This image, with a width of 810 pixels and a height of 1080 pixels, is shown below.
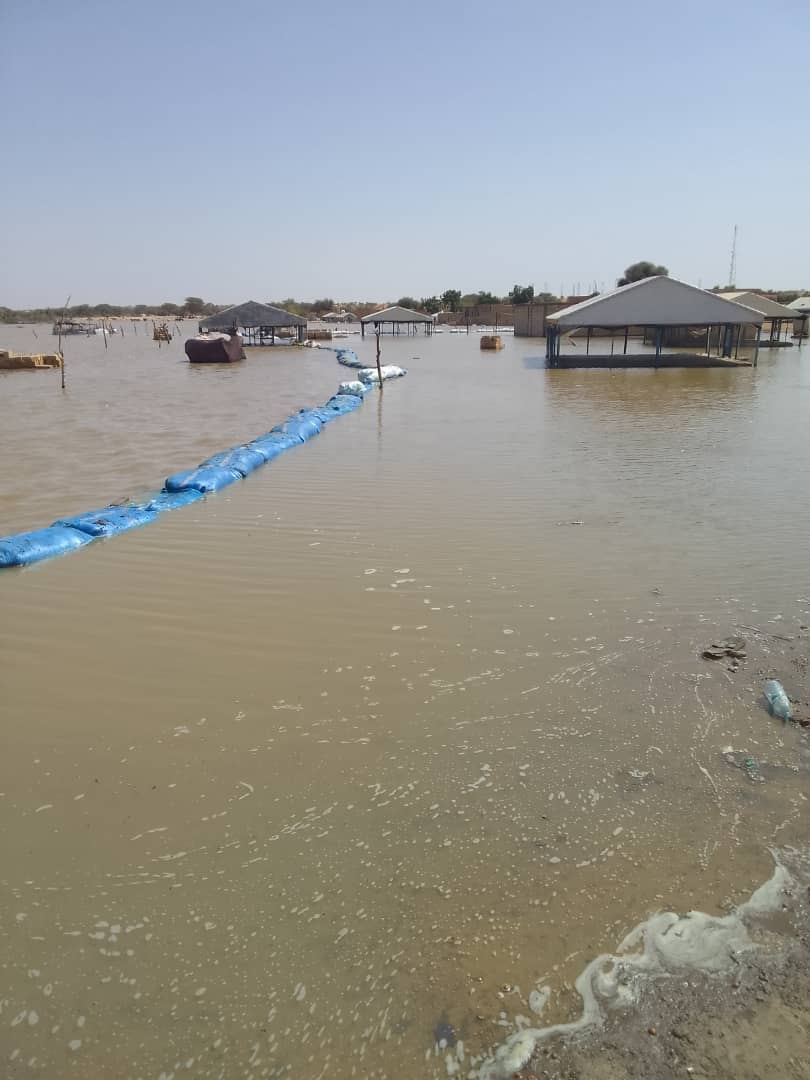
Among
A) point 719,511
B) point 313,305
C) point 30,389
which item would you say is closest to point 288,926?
point 719,511

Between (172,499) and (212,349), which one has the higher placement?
(212,349)

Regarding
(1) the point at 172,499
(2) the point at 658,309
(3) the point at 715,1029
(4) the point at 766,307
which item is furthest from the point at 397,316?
(3) the point at 715,1029

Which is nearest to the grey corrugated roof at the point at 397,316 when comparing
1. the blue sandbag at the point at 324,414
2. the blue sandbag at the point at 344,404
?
the blue sandbag at the point at 344,404

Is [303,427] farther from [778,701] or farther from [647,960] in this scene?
[647,960]

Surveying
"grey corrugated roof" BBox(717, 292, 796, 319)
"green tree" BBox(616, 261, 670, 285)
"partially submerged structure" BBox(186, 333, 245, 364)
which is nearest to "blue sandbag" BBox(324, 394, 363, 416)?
"partially submerged structure" BBox(186, 333, 245, 364)

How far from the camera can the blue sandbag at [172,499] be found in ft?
28.6

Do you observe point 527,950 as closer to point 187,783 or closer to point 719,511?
point 187,783

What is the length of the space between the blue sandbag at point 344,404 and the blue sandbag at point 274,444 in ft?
12.7

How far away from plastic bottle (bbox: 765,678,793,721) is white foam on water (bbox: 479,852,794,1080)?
4.30 ft

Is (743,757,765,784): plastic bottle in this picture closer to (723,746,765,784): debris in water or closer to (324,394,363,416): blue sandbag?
(723,746,765,784): debris in water

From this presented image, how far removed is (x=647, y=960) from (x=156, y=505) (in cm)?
749

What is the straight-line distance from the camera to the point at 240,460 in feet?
36.0

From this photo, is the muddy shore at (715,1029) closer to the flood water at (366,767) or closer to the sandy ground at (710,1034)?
the sandy ground at (710,1034)

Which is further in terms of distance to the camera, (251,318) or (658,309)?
(251,318)
